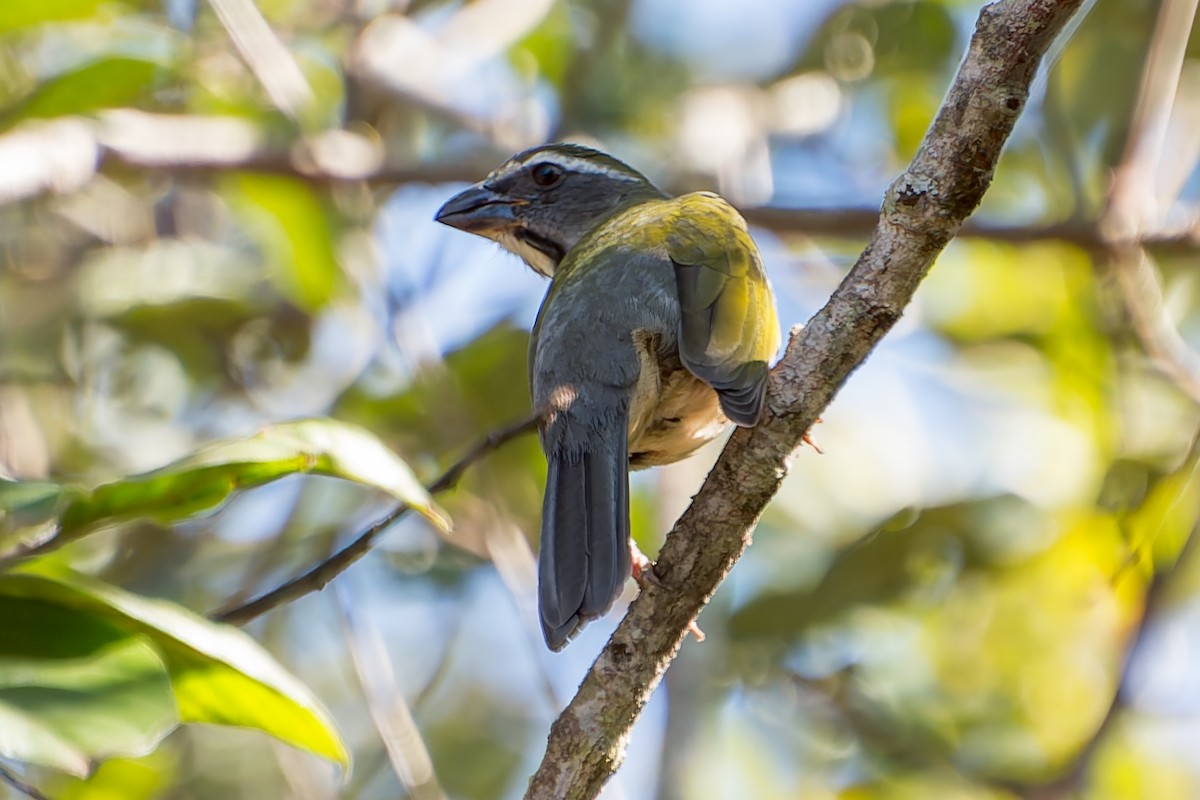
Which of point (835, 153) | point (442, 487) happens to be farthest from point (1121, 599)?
point (442, 487)

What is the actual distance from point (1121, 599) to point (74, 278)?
468 centimetres

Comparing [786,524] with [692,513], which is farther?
[786,524]

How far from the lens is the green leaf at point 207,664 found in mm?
2377

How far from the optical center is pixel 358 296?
619 cm

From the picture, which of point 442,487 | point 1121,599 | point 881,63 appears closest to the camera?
point 442,487

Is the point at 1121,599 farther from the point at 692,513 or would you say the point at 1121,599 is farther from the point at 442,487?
the point at 442,487

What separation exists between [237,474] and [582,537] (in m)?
1.00

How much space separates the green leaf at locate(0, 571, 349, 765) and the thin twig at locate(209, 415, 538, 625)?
0.23m

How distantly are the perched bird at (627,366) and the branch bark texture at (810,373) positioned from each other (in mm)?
125

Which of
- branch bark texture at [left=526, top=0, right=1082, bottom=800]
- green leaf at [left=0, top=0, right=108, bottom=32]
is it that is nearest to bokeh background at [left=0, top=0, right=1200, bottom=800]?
green leaf at [left=0, top=0, right=108, bottom=32]

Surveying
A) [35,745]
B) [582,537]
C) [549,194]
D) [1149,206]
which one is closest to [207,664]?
[35,745]

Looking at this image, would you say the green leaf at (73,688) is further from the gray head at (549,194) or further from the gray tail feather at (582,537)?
the gray head at (549,194)

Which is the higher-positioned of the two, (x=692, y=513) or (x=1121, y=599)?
(x=1121, y=599)

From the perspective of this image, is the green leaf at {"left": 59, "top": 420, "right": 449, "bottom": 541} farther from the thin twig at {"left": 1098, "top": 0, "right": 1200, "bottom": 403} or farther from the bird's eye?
the thin twig at {"left": 1098, "top": 0, "right": 1200, "bottom": 403}
